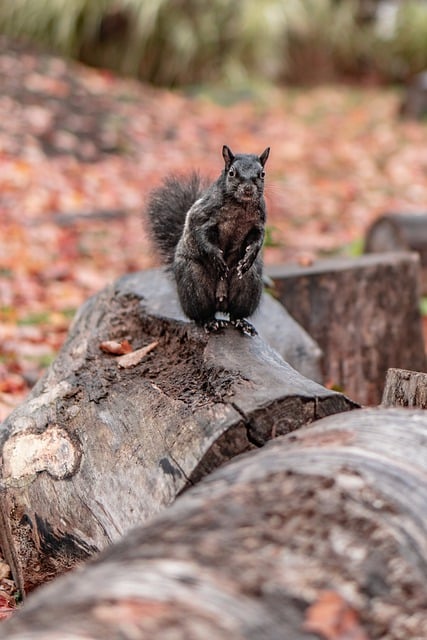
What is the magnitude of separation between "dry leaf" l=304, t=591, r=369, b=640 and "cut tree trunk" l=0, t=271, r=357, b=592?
0.70 metres

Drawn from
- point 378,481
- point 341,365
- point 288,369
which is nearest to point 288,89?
point 341,365

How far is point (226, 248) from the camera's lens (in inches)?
128

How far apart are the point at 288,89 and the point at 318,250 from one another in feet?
21.0

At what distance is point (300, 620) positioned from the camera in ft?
5.21

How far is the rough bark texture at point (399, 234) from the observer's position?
5.99 metres

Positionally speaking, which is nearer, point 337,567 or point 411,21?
point 337,567

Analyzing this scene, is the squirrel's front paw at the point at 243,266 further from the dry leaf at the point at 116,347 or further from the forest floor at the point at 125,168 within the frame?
the forest floor at the point at 125,168

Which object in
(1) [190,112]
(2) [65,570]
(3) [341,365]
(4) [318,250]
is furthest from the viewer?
(1) [190,112]

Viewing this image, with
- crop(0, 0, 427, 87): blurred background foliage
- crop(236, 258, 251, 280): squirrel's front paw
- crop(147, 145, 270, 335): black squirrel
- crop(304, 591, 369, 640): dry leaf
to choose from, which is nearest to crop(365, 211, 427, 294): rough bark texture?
crop(147, 145, 270, 335): black squirrel

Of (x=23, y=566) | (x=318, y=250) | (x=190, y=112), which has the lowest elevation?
(x=23, y=566)

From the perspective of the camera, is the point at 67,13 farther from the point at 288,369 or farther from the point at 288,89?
the point at 288,369

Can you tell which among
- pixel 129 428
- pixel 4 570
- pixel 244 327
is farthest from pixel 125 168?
pixel 129 428

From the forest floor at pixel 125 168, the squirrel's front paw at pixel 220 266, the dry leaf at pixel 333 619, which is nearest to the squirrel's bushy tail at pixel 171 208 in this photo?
the squirrel's front paw at pixel 220 266

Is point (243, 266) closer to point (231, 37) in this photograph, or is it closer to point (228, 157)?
point (228, 157)
